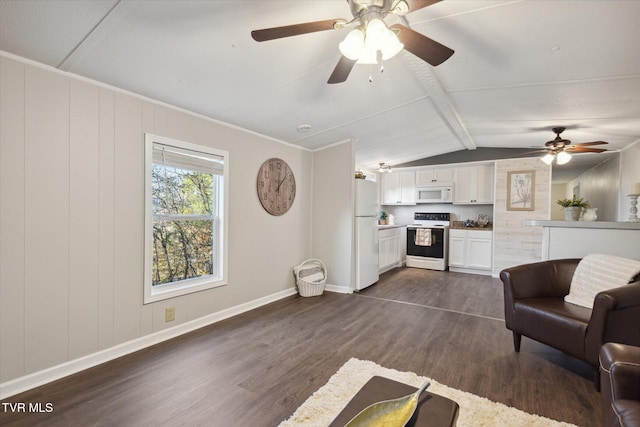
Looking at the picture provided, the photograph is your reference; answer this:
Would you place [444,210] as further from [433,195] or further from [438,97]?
[438,97]

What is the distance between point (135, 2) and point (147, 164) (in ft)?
4.44

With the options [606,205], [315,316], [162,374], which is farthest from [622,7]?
[606,205]

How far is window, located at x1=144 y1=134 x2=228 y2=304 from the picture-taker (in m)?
2.64

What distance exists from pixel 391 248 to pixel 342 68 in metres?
4.69

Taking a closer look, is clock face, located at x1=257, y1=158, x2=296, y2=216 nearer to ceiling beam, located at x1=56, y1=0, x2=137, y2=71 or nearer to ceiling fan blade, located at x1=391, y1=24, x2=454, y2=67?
ceiling beam, located at x1=56, y1=0, x2=137, y2=71

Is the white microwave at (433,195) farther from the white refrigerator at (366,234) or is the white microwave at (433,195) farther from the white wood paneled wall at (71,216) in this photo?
the white wood paneled wall at (71,216)

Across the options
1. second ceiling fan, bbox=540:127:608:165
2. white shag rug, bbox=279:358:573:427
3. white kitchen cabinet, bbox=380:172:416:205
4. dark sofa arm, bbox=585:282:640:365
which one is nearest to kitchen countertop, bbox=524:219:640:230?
dark sofa arm, bbox=585:282:640:365

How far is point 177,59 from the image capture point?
→ 2029 mm

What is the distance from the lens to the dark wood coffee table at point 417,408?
1042mm

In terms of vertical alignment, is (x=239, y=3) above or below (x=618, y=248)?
above

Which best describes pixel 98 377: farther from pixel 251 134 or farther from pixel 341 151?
pixel 341 151

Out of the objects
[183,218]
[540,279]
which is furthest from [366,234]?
[183,218]

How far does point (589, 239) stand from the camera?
8.83ft

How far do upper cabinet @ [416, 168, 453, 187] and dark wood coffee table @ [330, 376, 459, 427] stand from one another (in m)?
5.48
